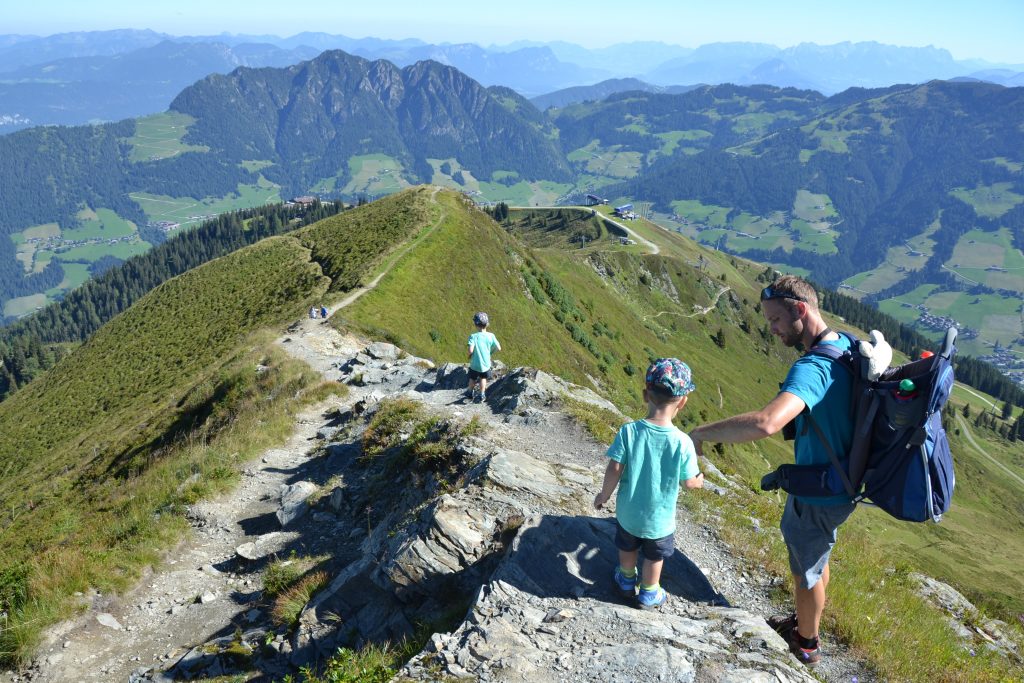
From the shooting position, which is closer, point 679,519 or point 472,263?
point 679,519

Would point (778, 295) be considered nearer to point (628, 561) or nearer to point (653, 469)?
point (653, 469)

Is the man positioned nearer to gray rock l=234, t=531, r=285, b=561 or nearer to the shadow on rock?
the shadow on rock

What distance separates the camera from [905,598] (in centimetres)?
1030

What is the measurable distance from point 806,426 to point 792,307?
1389 mm

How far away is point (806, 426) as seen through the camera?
21.7 feet

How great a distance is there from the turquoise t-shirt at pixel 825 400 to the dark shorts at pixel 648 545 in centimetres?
179

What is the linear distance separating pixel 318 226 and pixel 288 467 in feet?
233

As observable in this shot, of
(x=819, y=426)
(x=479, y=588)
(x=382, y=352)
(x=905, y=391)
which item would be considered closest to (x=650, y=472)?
(x=819, y=426)

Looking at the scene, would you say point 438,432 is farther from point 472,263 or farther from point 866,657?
point 472,263

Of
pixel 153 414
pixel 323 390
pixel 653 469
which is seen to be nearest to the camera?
pixel 653 469

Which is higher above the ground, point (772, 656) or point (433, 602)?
point (772, 656)

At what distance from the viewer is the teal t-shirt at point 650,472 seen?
6.99m

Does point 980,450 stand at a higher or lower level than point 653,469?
lower

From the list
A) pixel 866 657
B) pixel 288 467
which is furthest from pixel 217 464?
pixel 866 657
